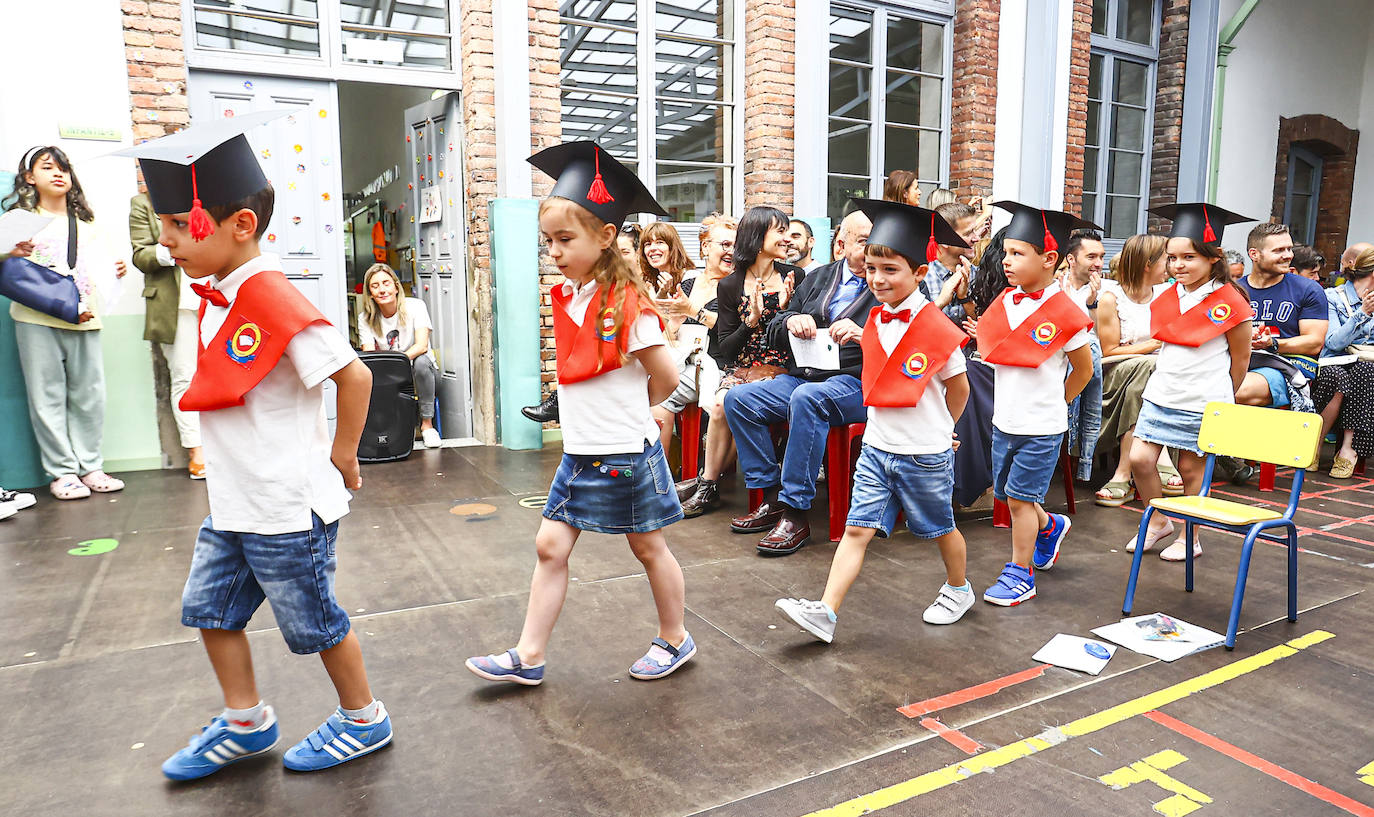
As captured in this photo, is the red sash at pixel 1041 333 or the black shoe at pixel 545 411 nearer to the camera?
the red sash at pixel 1041 333

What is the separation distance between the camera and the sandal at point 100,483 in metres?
5.43

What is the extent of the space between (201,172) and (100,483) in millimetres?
4256

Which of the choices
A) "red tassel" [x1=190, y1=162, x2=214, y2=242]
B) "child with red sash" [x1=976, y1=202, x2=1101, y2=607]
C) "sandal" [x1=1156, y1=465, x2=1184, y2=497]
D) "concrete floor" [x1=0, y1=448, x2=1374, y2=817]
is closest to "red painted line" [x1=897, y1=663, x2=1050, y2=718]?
"concrete floor" [x1=0, y1=448, x2=1374, y2=817]

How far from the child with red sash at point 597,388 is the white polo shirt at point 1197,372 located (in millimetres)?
2717

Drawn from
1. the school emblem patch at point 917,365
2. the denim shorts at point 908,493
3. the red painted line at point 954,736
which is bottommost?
the red painted line at point 954,736

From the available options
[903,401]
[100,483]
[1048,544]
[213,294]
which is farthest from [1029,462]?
[100,483]

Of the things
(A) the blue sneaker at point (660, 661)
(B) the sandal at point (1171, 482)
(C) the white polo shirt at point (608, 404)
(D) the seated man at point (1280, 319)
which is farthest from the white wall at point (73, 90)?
(D) the seated man at point (1280, 319)

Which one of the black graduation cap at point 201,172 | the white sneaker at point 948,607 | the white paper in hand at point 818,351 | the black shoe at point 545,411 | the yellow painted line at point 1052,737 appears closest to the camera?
the black graduation cap at point 201,172

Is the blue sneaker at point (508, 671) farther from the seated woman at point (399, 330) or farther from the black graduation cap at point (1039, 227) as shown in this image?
the seated woman at point (399, 330)

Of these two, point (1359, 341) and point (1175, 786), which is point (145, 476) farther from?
point (1359, 341)

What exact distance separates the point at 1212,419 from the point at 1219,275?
90cm

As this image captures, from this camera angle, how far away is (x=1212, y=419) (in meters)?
3.71

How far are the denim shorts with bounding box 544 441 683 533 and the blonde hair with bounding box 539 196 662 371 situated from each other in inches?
12.2

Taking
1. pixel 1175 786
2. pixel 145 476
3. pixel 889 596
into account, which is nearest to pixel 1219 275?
pixel 889 596
